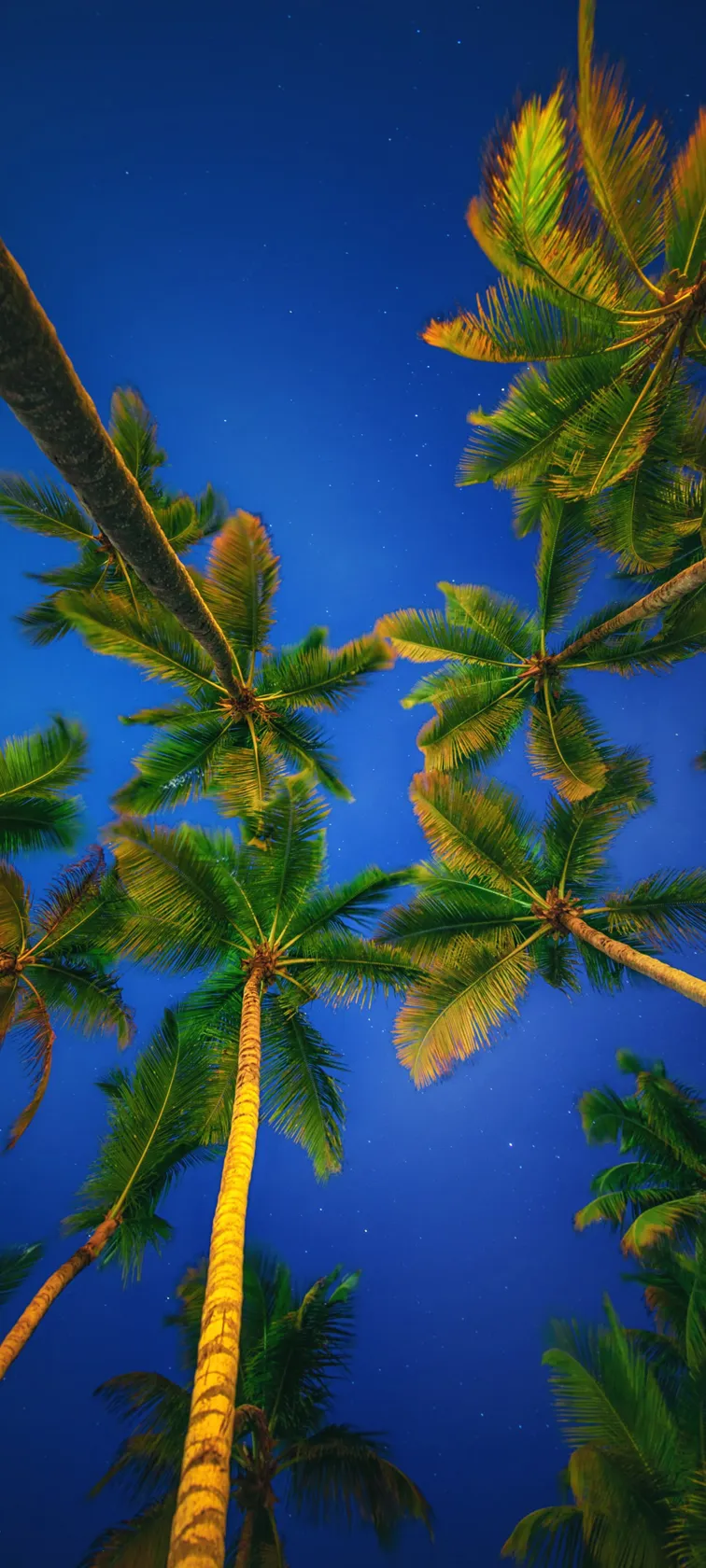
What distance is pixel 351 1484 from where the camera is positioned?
825cm

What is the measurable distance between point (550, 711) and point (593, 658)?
41.9 inches

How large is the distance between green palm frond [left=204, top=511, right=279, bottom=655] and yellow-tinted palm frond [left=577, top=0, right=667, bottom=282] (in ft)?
15.0

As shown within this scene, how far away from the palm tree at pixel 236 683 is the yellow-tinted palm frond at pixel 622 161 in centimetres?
461

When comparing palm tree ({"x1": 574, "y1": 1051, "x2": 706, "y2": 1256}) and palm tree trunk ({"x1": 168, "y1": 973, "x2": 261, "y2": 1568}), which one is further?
palm tree ({"x1": 574, "y1": 1051, "x2": 706, "y2": 1256})

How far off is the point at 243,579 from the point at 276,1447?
12174 millimetres

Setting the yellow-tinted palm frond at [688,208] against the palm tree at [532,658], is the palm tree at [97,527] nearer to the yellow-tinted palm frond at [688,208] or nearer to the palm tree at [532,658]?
the palm tree at [532,658]

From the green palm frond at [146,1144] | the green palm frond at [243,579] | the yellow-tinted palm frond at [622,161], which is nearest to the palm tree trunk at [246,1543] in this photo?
the green palm frond at [146,1144]

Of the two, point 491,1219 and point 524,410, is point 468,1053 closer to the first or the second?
point 524,410

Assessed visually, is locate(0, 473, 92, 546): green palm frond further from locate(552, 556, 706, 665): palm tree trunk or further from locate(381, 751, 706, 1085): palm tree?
locate(552, 556, 706, 665): palm tree trunk

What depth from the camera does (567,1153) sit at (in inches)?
975

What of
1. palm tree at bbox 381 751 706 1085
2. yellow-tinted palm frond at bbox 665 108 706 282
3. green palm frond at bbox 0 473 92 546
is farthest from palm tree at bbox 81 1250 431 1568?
yellow-tinted palm frond at bbox 665 108 706 282

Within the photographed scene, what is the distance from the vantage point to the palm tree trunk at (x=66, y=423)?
2998 millimetres

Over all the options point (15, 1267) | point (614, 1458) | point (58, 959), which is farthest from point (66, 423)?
point (15, 1267)

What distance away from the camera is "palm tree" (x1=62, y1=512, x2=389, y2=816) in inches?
341
